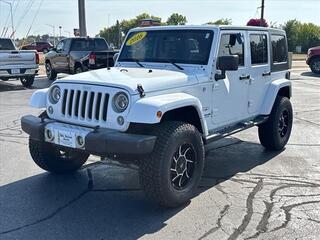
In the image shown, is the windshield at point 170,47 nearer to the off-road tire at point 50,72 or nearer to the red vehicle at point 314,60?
the off-road tire at point 50,72

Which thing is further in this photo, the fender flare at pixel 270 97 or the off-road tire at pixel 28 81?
the off-road tire at pixel 28 81

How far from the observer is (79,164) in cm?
580

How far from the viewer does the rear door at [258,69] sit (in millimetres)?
6290

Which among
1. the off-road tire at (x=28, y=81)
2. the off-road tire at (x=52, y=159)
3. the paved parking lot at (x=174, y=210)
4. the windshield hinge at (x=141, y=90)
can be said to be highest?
the windshield hinge at (x=141, y=90)

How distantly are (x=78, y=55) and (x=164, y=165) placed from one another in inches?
514

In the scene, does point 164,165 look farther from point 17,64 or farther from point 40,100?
point 17,64

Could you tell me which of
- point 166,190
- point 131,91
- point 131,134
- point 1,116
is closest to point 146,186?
point 166,190

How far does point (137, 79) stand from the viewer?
466cm

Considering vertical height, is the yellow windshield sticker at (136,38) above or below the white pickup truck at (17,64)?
above

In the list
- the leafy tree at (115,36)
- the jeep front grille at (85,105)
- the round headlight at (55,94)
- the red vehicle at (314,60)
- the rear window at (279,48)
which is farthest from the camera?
the leafy tree at (115,36)

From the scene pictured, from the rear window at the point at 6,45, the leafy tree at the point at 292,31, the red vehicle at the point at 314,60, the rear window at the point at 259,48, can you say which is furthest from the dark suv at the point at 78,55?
the leafy tree at the point at 292,31

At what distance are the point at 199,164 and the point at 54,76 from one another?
51.2 feet

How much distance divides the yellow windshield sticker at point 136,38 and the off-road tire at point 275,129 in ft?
7.48

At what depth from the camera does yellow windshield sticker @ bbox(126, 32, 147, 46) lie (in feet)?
19.9
